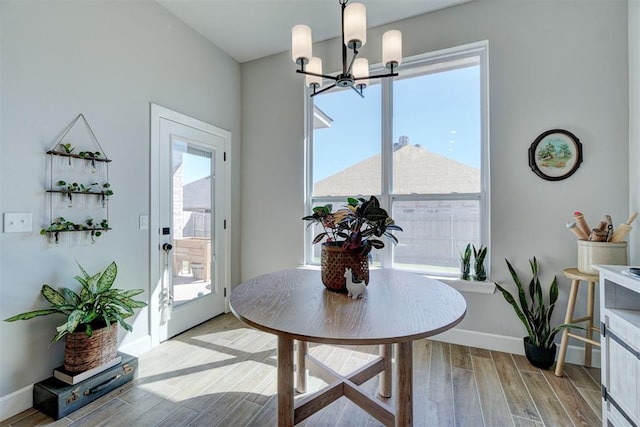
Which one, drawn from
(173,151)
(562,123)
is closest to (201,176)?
(173,151)

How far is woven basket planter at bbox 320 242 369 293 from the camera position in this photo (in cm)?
136

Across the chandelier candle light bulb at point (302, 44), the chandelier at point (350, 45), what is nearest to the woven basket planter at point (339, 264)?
the chandelier at point (350, 45)

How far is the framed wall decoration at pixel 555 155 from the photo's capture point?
7.09 ft

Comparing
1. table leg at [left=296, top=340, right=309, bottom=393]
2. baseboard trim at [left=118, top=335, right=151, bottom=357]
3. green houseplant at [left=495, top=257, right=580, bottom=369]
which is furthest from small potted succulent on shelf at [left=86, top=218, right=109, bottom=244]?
green houseplant at [left=495, top=257, right=580, bottom=369]

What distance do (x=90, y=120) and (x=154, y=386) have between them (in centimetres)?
192

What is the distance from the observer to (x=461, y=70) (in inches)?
103

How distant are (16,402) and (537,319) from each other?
346 centimetres

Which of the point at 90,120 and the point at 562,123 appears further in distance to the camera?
the point at 562,123

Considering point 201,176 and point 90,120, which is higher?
point 90,120

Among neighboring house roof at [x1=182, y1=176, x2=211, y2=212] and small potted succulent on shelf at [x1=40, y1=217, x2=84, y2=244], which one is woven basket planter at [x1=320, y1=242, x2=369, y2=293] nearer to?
small potted succulent on shelf at [x1=40, y1=217, x2=84, y2=244]

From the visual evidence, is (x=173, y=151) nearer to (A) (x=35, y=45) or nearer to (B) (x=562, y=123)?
(A) (x=35, y=45)

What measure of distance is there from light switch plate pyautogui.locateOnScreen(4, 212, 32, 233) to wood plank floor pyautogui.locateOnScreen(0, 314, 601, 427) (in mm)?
1073

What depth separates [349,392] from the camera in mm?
1449

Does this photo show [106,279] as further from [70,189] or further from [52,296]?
[70,189]
